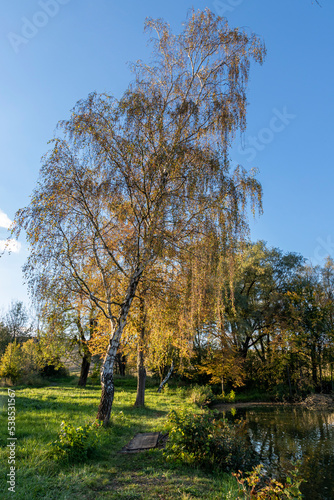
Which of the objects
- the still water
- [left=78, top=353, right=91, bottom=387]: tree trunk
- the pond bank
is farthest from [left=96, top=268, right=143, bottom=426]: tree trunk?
[left=78, top=353, right=91, bottom=387]: tree trunk

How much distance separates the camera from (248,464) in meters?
6.13

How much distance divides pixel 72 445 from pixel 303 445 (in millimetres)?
8852

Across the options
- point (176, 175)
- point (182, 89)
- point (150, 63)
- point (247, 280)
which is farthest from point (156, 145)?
point (247, 280)

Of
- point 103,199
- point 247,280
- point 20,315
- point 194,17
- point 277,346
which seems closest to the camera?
point 103,199

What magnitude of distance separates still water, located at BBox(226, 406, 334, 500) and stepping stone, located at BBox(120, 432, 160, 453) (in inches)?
124

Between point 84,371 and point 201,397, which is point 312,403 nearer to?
point 201,397

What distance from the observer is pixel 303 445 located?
10.4m

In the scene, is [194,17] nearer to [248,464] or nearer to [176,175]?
[176,175]

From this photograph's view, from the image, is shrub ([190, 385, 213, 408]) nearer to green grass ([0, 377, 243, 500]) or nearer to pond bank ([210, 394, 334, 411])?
pond bank ([210, 394, 334, 411])

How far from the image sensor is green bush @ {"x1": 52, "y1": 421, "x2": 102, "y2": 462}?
17.0 feet

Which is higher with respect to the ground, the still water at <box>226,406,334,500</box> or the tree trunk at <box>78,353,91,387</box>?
→ the tree trunk at <box>78,353,91,387</box>

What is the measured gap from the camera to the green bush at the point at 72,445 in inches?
203

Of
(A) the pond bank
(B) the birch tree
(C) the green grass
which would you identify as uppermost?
(B) the birch tree

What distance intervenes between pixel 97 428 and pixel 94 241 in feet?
14.9
